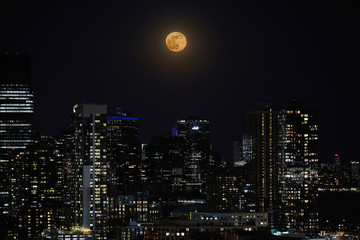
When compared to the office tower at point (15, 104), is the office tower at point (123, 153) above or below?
below

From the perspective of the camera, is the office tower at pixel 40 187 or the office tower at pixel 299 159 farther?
the office tower at pixel 299 159

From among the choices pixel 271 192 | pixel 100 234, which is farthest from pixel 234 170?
pixel 100 234

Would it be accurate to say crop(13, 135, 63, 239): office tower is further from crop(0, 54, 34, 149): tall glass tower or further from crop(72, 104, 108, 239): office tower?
crop(72, 104, 108, 239): office tower

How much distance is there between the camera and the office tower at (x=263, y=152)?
426ft

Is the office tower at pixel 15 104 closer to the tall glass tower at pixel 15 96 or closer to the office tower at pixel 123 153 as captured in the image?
the tall glass tower at pixel 15 96

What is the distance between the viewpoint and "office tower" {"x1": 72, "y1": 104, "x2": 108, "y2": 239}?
4518 inches

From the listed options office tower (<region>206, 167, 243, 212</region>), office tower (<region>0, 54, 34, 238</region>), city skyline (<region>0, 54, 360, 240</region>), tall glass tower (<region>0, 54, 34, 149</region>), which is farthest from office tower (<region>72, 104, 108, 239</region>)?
tall glass tower (<region>0, 54, 34, 149</region>)

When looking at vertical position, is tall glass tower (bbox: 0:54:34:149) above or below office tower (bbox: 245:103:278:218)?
above

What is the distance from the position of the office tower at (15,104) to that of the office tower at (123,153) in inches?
746

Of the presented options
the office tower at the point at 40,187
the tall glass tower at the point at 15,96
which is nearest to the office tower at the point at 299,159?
the office tower at the point at 40,187

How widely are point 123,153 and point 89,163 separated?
14.4m

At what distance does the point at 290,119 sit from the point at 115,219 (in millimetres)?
32955

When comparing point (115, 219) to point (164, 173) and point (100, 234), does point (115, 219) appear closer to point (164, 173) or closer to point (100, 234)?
point (100, 234)

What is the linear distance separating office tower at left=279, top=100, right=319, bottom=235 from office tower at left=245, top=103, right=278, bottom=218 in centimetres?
226
